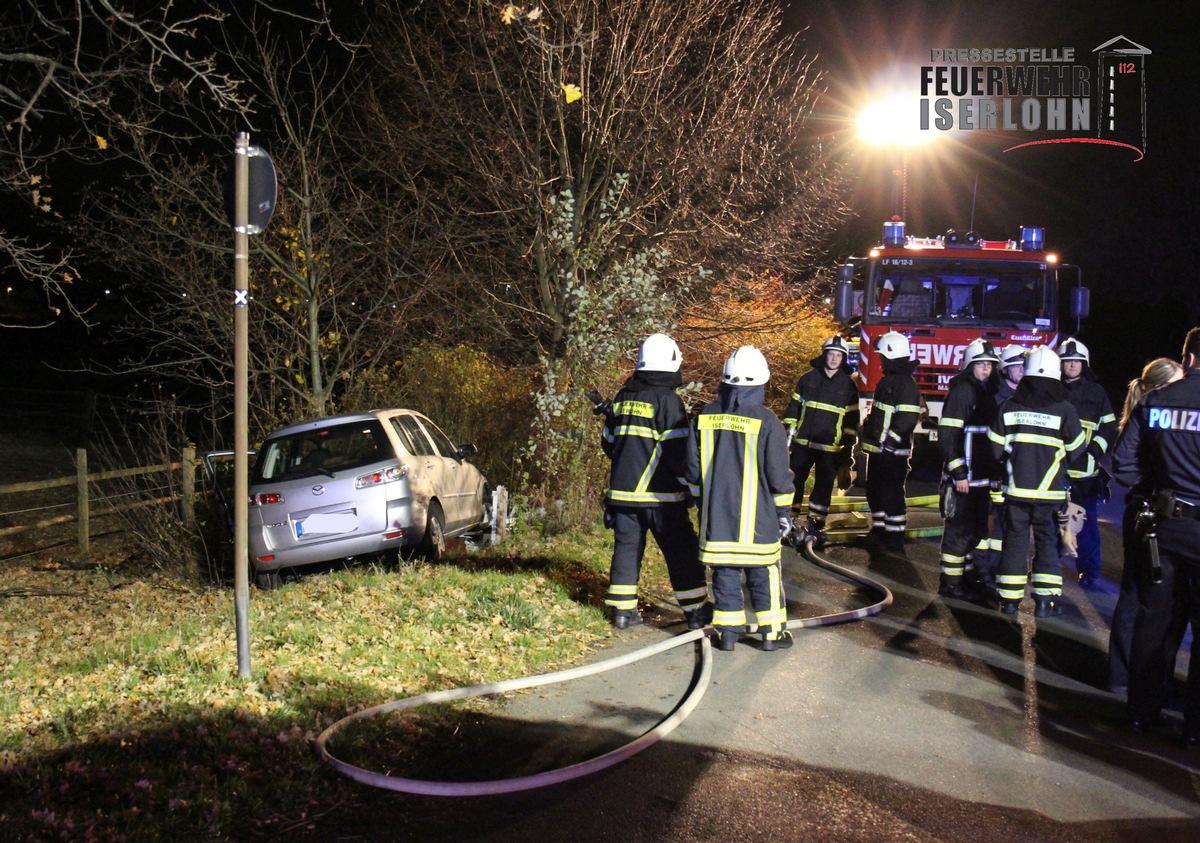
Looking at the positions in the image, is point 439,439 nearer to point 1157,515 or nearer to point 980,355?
point 980,355

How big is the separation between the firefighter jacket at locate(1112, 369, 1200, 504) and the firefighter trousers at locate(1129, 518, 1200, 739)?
0.72ft

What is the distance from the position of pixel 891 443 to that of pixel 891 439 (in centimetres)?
4

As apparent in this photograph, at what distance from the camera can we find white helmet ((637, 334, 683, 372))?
285 inches

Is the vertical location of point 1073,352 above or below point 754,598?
above

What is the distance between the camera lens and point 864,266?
1440 centimetres

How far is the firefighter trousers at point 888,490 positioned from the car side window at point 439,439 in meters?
4.15

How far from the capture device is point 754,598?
6859mm

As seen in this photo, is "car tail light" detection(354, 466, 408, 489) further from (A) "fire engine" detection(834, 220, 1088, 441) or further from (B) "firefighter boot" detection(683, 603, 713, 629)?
(A) "fire engine" detection(834, 220, 1088, 441)

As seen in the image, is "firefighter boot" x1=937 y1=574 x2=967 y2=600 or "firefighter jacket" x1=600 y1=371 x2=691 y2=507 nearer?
"firefighter jacket" x1=600 y1=371 x2=691 y2=507

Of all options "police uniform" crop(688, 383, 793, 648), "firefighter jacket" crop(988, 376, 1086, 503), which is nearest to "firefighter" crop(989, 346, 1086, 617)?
"firefighter jacket" crop(988, 376, 1086, 503)

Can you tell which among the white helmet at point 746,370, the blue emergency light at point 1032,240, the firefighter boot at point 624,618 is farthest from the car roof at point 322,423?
the blue emergency light at point 1032,240

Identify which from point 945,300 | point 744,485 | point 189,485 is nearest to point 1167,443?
point 744,485

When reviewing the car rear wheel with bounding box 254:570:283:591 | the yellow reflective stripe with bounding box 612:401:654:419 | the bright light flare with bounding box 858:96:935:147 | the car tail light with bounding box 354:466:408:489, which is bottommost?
the car rear wheel with bounding box 254:570:283:591

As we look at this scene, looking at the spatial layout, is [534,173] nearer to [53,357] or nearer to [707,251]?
[707,251]
